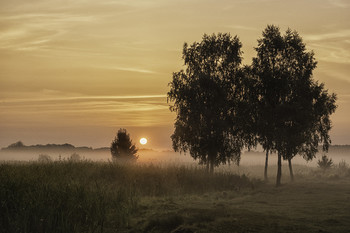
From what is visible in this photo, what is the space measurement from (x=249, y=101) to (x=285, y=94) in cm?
308

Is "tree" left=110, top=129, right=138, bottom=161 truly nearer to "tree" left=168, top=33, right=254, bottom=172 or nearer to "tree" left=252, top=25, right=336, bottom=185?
"tree" left=168, top=33, right=254, bottom=172

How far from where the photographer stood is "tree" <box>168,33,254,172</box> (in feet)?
120

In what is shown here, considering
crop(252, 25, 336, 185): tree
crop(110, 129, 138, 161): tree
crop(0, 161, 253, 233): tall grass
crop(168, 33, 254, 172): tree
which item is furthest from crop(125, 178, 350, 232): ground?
crop(110, 129, 138, 161): tree

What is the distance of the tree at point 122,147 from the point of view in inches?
1880

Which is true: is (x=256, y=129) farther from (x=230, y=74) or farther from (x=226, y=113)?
(x=230, y=74)

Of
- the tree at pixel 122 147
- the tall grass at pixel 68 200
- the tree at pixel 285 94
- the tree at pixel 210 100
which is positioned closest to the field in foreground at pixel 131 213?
the tall grass at pixel 68 200

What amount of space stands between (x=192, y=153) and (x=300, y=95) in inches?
450

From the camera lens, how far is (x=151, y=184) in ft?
84.0

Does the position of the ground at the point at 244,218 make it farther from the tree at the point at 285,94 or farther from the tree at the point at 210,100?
the tree at the point at 210,100

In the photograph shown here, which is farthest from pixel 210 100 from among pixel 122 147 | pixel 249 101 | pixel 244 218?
pixel 244 218

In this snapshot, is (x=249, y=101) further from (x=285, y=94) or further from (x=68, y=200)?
(x=68, y=200)

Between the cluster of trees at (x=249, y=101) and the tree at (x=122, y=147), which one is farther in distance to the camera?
the tree at (x=122, y=147)

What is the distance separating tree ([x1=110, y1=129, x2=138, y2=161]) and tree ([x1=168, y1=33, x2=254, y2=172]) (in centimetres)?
1158

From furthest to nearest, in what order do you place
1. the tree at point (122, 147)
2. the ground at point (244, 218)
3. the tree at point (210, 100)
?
1. the tree at point (122, 147)
2. the tree at point (210, 100)
3. the ground at point (244, 218)
